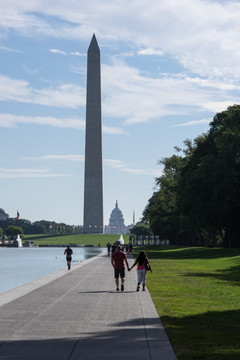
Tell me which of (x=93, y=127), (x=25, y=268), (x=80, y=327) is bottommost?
(x=80, y=327)

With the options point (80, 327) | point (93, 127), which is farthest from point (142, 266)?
point (93, 127)

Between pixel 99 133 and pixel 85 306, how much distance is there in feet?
429

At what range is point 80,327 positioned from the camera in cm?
1407

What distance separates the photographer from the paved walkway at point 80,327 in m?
11.1

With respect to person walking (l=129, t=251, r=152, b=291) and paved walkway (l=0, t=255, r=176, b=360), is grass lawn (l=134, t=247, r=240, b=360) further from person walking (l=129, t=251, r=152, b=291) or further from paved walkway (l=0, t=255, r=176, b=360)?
person walking (l=129, t=251, r=152, b=291)

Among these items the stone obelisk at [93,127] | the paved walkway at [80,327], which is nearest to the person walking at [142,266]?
the paved walkway at [80,327]

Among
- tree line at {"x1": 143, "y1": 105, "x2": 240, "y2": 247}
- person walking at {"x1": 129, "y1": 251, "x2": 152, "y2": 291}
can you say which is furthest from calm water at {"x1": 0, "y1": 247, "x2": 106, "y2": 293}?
tree line at {"x1": 143, "y1": 105, "x2": 240, "y2": 247}

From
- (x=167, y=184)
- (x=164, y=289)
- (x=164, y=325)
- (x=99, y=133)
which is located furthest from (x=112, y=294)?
(x=99, y=133)

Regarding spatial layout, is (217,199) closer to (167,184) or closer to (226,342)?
(167,184)

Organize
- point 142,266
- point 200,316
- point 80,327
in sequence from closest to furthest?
point 80,327 < point 200,316 < point 142,266

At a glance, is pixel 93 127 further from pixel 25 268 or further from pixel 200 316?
pixel 200 316

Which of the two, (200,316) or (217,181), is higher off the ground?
(217,181)

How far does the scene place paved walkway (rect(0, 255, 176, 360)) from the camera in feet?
36.3

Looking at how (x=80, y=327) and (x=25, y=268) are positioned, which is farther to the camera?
(x=25, y=268)
